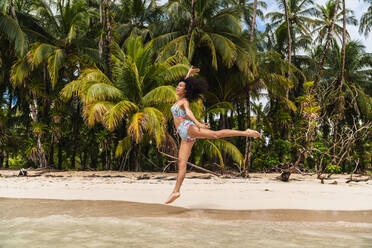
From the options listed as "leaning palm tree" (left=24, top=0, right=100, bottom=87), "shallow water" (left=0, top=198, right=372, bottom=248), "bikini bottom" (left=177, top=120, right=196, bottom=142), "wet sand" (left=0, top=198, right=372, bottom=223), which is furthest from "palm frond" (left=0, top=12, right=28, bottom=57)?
"bikini bottom" (left=177, top=120, right=196, bottom=142)

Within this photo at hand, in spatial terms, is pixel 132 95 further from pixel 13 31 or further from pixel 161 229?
pixel 161 229

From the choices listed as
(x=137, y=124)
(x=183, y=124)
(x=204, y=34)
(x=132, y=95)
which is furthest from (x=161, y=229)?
(x=204, y=34)

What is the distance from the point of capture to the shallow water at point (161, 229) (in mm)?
2605

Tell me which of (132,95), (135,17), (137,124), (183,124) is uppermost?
(135,17)

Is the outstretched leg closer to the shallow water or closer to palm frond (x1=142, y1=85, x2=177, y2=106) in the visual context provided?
the shallow water

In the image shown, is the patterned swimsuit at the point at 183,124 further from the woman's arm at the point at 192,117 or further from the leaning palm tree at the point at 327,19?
the leaning palm tree at the point at 327,19

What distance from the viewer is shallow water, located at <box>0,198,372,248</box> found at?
2.61m

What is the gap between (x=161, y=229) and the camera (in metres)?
3.08

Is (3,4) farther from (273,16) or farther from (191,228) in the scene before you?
(273,16)

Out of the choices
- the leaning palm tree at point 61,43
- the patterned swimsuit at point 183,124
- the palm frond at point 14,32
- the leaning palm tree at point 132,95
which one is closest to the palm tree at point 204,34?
the leaning palm tree at point 132,95

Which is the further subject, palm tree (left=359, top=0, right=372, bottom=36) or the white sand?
palm tree (left=359, top=0, right=372, bottom=36)

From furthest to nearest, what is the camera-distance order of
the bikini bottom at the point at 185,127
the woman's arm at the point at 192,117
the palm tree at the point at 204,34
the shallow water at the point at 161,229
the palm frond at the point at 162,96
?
the palm tree at the point at 204,34, the palm frond at the point at 162,96, the bikini bottom at the point at 185,127, the woman's arm at the point at 192,117, the shallow water at the point at 161,229

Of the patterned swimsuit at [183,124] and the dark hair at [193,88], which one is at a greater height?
the dark hair at [193,88]

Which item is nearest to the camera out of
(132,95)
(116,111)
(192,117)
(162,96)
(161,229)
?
(161,229)
